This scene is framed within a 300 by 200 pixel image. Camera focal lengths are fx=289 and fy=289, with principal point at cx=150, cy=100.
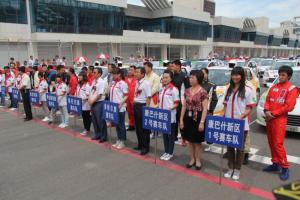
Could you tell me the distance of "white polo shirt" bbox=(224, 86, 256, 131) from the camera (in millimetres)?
4707

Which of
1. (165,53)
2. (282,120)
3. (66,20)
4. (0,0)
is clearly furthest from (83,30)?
(282,120)

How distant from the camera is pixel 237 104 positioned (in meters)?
4.79

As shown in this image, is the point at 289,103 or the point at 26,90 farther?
the point at 26,90

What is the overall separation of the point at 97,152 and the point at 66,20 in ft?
96.2

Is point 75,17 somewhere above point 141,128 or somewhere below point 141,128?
above

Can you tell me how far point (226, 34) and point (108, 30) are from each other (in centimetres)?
4050

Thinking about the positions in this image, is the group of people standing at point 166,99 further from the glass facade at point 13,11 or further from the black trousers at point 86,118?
the glass facade at point 13,11

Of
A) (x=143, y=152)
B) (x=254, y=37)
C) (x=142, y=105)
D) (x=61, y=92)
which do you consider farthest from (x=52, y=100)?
(x=254, y=37)

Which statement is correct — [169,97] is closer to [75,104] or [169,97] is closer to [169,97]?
[169,97]

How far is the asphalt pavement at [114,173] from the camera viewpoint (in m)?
4.51

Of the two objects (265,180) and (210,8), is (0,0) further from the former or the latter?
(210,8)

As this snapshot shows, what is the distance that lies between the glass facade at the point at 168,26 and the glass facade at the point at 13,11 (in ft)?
67.3

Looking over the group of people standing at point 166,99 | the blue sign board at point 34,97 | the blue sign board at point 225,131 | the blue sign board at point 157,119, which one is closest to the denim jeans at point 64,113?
the group of people standing at point 166,99

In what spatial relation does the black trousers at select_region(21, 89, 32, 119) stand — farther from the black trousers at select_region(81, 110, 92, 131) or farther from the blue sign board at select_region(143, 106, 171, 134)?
the blue sign board at select_region(143, 106, 171, 134)
